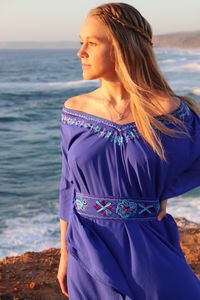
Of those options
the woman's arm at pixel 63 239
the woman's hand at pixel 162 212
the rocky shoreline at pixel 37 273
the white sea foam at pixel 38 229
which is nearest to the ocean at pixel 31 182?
the white sea foam at pixel 38 229

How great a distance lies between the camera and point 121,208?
1.85m

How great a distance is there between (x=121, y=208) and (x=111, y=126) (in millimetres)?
294

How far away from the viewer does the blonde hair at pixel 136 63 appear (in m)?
1.82

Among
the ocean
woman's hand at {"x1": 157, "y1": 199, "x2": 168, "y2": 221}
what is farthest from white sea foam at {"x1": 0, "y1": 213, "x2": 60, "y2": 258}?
woman's hand at {"x1": 157, "y1": 199, "x2": 168, "y2": 221}

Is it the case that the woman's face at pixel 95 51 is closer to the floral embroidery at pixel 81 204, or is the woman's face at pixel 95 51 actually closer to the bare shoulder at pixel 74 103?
the bare shoulder at pixel 74 103

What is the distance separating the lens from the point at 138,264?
1.80 meters

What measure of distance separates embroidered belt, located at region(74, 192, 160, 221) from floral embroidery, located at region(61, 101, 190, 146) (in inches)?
8.3

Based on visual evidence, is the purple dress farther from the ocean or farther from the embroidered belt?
the ocean

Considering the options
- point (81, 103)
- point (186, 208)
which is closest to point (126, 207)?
point (81, 103)

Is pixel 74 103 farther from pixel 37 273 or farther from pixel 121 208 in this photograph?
pixel 37 273

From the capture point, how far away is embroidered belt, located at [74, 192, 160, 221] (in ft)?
6.08

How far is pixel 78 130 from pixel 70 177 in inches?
7.8

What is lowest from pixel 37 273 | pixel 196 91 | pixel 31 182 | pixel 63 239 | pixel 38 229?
pixel 196 91

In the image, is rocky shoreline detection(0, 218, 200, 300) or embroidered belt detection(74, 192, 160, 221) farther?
rocky shoreline detection(0, 218, 200, 300)
